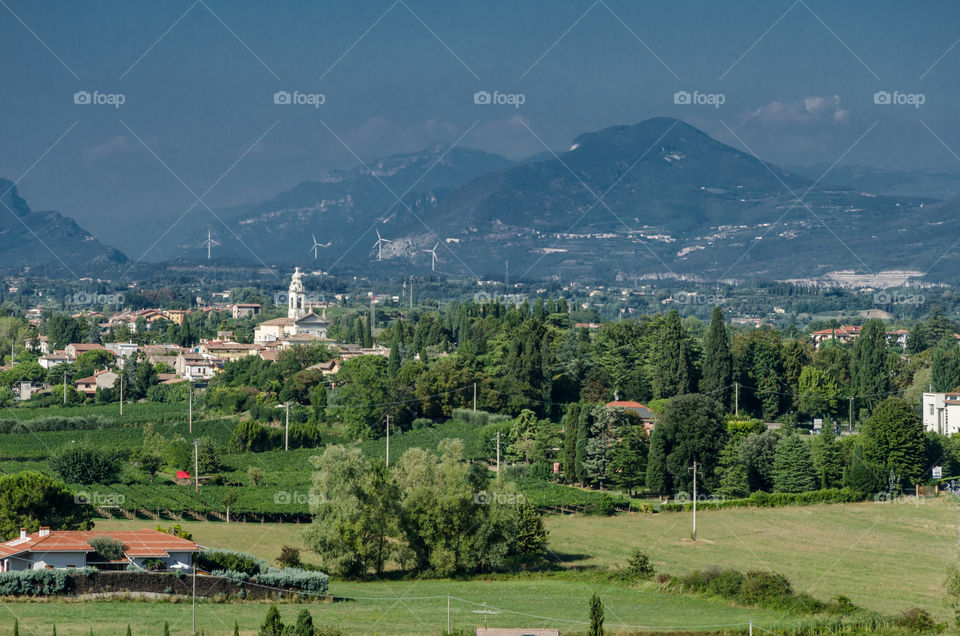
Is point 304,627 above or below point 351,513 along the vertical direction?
below

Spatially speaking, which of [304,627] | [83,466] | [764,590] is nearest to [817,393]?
[764,590]

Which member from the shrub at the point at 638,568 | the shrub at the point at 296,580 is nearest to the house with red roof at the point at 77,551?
the shrub at the point at 296,580

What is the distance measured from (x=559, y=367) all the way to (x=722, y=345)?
8.33m

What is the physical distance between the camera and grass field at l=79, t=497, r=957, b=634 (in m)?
24.3

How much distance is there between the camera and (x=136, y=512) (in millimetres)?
36844

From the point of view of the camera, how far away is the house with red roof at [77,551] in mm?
25219

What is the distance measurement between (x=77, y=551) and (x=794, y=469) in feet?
83.8

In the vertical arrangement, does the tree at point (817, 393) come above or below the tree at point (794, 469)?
above

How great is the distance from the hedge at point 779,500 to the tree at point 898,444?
6.82 feet

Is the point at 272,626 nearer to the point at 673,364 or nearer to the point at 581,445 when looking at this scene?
the point at 581,445

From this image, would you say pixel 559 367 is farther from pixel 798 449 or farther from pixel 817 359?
pixel 798 449

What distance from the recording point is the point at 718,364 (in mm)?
55375

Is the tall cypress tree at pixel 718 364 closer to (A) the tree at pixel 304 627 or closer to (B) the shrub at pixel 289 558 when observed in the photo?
(B) the shrub at pixel 289 558

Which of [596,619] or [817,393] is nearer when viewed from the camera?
[596,619]
